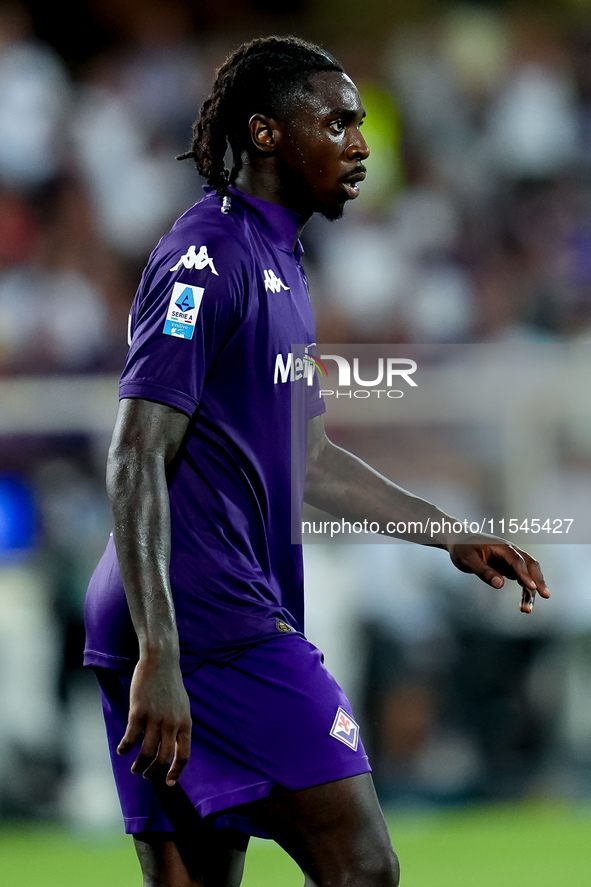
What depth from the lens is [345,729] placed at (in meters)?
2.39

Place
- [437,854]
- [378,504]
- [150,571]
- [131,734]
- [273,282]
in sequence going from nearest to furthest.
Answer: [131,734]
[150,571]
[273,282]
[378,504]
[437,854]

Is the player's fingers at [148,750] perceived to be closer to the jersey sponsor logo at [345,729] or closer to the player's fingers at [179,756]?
the player's fingers at [179,756]

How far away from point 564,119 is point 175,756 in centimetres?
632

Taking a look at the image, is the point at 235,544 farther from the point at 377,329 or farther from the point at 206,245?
Answer: the point at 377,329

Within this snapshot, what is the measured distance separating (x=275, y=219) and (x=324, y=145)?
0.62ft

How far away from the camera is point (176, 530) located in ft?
8.09

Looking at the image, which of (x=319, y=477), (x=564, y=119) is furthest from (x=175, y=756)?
(x=564, y=119)

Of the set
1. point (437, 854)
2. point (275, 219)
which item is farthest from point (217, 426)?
point (437, 854)

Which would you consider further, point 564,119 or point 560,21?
point 560,21

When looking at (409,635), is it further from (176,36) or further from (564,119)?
(176,36)

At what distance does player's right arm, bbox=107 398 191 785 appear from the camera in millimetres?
2078

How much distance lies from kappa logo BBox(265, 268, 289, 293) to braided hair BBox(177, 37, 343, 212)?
193 mm

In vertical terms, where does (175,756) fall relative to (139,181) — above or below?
below

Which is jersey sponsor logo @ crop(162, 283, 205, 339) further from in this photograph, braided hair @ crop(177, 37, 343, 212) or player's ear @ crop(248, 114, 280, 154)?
player's ear @ crop(248, 114, 280, 154)
